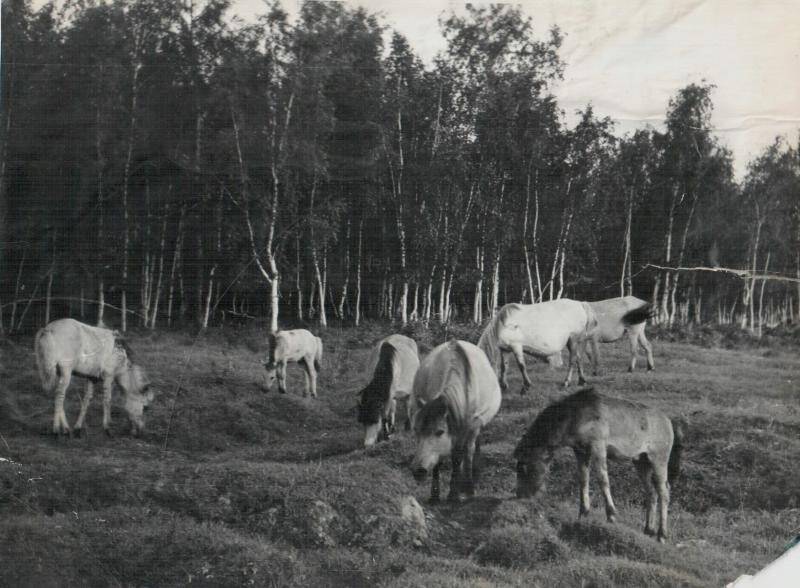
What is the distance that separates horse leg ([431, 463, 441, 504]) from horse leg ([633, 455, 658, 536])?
2.63 feet

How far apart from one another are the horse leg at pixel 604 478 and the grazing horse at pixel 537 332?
0.98 feet

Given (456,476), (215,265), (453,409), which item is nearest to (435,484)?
(456,476)

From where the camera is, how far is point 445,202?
2865 mm

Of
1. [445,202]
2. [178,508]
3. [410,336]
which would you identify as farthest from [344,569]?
[445,202]

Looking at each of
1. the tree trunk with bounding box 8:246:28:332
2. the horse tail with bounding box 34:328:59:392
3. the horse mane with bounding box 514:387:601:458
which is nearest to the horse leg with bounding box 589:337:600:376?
the horse mane with bounding box 514:387:601:458

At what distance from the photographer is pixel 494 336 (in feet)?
9.48

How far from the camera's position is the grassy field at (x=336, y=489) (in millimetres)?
2604

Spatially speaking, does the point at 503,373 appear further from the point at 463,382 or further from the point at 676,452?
the point at 676,452

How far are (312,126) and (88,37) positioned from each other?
3.38ft

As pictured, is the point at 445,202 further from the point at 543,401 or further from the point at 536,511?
the point at 536,511

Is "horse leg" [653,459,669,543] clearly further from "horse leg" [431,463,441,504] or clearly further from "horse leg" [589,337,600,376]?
"horse leg" [431,463,441,504]

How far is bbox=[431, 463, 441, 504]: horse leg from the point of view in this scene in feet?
9.00

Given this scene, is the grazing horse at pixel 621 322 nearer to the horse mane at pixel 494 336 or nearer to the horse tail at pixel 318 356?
the horse mane at pixel 494 336

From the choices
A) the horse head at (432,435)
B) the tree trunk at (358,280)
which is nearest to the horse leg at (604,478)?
the horse head at (432,435)
